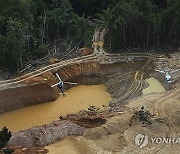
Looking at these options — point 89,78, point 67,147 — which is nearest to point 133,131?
point 67,147

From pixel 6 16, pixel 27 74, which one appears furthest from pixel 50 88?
pixel 6 16

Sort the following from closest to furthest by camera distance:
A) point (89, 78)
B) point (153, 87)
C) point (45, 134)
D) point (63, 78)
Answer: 1. point (45, 134)
2. point (153, 87)
3. point (63, 78)
4. point (89, 78)

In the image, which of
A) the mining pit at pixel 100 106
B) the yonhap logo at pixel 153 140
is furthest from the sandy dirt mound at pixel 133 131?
the yonhap logo at pixel 153 140

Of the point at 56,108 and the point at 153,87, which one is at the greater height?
the point at 153,87

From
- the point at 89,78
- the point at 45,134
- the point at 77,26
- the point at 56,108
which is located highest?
the point at 77,26

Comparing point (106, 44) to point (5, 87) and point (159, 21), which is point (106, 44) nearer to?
point (159, 21)

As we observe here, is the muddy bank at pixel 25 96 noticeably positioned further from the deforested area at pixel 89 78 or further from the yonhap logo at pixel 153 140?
the yonhap logo at pixel 153 140

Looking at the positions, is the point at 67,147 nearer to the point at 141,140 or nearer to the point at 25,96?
the point at 141,140
